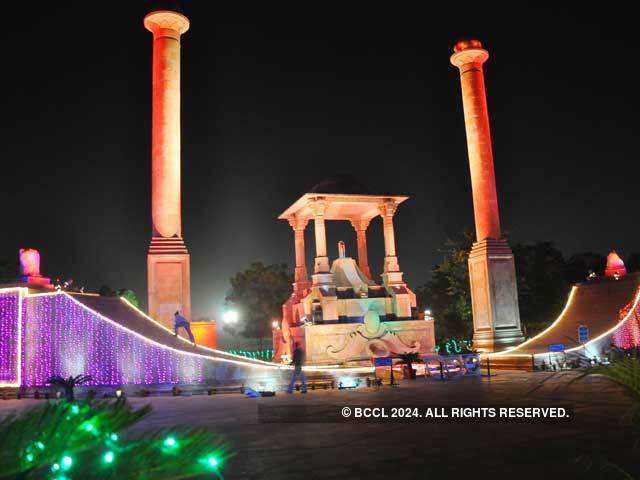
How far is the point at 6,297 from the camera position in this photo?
17578mm

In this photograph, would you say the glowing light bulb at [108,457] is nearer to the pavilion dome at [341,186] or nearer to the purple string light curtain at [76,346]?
the purple string light curtain at [76,346]

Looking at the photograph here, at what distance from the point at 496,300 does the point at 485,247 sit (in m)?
2.30

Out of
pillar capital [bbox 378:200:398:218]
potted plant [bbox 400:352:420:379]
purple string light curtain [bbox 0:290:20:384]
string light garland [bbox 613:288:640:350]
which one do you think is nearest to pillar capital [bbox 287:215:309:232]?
pillar capital [bbox 378:200:398:218]

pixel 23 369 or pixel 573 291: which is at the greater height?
pixel 573 291

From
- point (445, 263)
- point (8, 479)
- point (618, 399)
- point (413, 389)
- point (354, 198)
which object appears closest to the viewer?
point (8, 479)

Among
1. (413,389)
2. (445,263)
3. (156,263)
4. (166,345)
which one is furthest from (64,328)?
(445,263)

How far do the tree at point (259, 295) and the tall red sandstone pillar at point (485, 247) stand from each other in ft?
94.7

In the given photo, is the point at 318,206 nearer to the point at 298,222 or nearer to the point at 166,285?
the point at 298,222

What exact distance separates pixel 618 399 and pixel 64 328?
14401mm

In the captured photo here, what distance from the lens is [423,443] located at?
24.2ft

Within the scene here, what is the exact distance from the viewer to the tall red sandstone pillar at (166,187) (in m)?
21.8

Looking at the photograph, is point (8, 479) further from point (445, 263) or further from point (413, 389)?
point (445, 263)

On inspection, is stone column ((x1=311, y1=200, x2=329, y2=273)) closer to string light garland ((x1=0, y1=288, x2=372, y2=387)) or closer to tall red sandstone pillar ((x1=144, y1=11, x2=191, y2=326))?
tall red sandstone pillar ((x1=144, y1=11, x2=191, y2=326))

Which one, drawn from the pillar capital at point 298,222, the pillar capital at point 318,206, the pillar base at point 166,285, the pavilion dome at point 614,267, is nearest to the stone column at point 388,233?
the pillar capital at point 318,206
